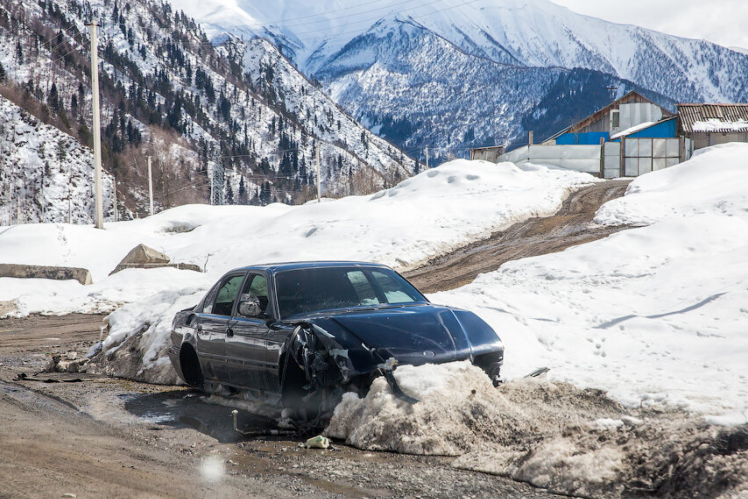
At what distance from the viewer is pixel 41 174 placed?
12200 centimetres

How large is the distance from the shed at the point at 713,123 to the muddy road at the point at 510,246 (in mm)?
25135

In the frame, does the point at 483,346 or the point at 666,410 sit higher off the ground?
the point at 483,346

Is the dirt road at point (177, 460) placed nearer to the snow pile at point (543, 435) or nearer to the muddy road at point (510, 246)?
the snow pile at point (543, 435)

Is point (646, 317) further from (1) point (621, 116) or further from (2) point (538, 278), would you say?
(1) point (621, 116)

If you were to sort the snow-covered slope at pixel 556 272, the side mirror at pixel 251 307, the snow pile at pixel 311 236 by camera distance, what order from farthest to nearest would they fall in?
the snow pile at pixel 311 236
the snow-covered slope at pixel 556 272
the side mirror at pixel 251 307

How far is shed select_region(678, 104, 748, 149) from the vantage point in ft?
151

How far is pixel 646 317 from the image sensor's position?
32.7 feet

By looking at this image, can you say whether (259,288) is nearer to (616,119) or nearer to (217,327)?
(217,327)

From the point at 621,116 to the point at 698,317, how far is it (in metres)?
56.4

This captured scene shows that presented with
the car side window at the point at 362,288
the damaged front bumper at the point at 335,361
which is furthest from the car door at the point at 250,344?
the car side window at the point at 362,288

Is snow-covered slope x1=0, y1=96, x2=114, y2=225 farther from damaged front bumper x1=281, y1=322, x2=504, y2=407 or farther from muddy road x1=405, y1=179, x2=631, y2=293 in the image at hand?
damaged front bumper x1=281, y1=322, x2=504, y2=407

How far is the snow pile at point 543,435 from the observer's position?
3863mm

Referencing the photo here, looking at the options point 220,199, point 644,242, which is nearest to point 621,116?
point 644,242

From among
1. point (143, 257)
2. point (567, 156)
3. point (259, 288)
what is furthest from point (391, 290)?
point (567, 156)
